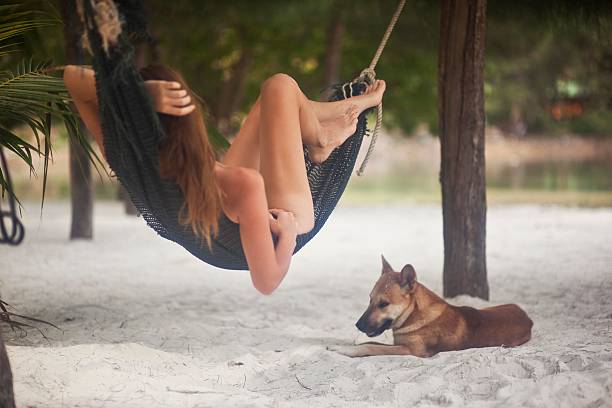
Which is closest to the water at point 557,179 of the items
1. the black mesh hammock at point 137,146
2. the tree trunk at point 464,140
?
the tree trunk at point 464,140

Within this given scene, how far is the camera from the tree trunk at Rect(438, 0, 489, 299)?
12.7 ft

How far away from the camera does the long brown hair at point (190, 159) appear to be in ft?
7.85

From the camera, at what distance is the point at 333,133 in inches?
121

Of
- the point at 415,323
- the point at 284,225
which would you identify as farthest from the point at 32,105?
the point at 415,323

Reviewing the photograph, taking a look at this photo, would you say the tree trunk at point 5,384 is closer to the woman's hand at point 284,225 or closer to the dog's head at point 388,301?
the woman's hand at point 284,225

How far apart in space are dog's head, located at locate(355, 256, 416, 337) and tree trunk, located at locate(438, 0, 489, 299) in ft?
3.38

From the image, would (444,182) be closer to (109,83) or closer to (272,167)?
(272,167)

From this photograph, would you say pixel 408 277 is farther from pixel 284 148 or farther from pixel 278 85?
pixel 278 85

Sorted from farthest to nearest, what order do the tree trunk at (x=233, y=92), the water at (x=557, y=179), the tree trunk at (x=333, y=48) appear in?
the tree trunk at (x=233, y=92) → the water at (x=557, y=179) → the tree trunk at (x=333, y=48)

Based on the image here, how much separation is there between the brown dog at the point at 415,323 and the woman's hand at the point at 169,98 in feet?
3.12

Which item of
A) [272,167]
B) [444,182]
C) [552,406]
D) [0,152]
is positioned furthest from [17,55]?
[552,406]

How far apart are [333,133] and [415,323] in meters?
0.72

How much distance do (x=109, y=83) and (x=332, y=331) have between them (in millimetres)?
1652

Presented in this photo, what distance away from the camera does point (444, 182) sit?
13.0ft
